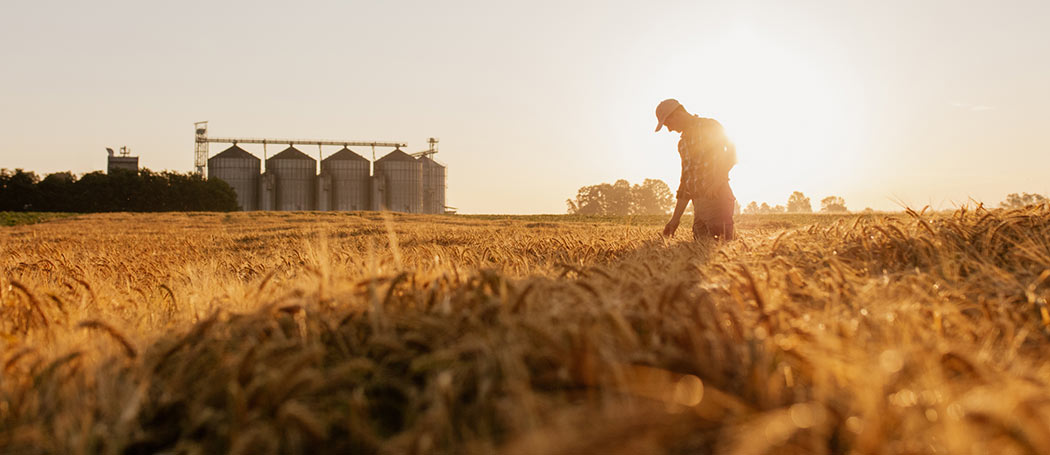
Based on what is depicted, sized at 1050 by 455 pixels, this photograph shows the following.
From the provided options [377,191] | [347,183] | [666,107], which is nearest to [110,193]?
[347,183]

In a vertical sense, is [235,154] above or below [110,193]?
above

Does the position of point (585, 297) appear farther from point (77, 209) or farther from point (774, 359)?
point (77, 209)

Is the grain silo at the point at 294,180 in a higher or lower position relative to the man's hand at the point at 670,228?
higher

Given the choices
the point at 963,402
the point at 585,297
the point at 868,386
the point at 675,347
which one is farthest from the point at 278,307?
the point at 963,402

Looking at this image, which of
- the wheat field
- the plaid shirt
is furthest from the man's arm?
the wheat field

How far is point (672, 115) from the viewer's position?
24.5ft

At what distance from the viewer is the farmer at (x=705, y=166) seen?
7.21 meters

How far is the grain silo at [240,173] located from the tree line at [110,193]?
536 centimetres

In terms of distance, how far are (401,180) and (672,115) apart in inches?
2496

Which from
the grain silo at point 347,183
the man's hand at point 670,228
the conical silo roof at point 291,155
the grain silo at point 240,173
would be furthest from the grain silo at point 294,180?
the man's hand at point 670,228

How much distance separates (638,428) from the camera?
1.03 metres

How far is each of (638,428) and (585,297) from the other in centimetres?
78

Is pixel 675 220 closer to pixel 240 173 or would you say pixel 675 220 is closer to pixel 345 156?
pixel 345 156

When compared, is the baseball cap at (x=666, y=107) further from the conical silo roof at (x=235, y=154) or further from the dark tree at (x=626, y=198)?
the dark tree at (x=626, y=198)
